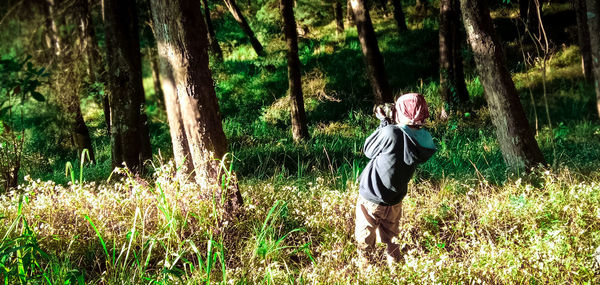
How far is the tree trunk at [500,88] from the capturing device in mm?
5879

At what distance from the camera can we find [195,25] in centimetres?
435

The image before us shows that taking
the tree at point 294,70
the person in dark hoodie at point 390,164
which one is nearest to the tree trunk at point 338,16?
the tree at point 294,70

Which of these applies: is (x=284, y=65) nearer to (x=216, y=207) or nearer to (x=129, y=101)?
(x=129, y=101)

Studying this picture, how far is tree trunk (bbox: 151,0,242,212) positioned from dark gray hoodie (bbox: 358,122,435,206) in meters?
1.38

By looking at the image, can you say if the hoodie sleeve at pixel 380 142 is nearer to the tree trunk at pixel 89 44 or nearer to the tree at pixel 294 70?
the tree at pixel 294 70

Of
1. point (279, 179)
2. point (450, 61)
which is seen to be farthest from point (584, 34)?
point (279, 179)

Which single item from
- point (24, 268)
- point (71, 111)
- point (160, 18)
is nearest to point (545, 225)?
point (160, 18)

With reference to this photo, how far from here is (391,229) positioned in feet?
12.8

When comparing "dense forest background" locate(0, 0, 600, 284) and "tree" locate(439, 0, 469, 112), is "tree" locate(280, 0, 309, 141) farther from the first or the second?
"tree" locate(439, 0, 469, 112)

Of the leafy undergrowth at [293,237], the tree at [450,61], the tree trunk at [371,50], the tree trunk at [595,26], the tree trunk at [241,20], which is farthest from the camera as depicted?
the tree trunk at [241,20]

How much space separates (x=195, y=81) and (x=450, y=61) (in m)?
8.47

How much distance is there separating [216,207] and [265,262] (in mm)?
747

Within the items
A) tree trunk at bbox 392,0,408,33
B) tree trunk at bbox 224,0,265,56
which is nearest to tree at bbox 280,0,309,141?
tree trunk at bbox 224,0,265,56

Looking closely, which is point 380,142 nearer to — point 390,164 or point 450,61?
point 390,164
